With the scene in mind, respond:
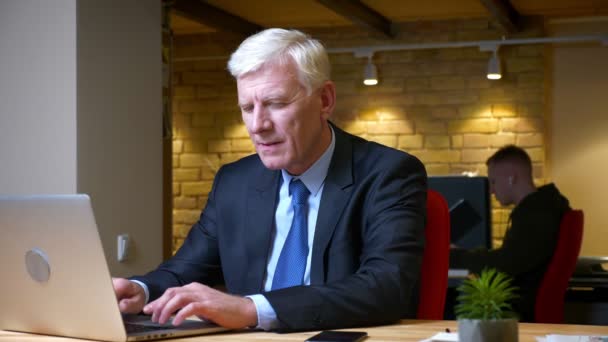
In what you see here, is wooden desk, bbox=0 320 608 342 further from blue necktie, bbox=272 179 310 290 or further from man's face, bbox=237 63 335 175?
man's face, bbox=237 63 335 175

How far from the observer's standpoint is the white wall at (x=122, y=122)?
130 inches

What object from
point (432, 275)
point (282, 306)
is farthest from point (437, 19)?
point (282, 306)

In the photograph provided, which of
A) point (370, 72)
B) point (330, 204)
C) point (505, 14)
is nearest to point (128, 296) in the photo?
point (330, 204)

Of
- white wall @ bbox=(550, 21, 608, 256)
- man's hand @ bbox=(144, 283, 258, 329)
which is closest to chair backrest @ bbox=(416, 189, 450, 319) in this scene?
man's hand @ bbox=(144, 283, 258, 329)

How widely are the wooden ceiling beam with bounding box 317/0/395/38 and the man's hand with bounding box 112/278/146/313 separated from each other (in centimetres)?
393

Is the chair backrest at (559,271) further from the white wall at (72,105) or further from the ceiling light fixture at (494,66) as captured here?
the ceiling light fixture at (494,66)

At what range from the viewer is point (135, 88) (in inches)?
142

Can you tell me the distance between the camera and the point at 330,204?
6.59 feet

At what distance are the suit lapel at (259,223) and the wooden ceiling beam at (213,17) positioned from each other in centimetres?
383

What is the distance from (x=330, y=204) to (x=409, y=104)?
205 inches

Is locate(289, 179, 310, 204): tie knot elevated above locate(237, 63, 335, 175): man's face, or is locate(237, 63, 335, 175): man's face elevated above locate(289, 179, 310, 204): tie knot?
locate(237, 63, 335, 175): man's face

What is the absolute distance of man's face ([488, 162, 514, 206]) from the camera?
15.8ft

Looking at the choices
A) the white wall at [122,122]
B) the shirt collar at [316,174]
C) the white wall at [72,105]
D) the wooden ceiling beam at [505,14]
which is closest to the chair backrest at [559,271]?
the white wall at [122,122]

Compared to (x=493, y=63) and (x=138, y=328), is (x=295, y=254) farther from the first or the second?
(x=493, y=63)
